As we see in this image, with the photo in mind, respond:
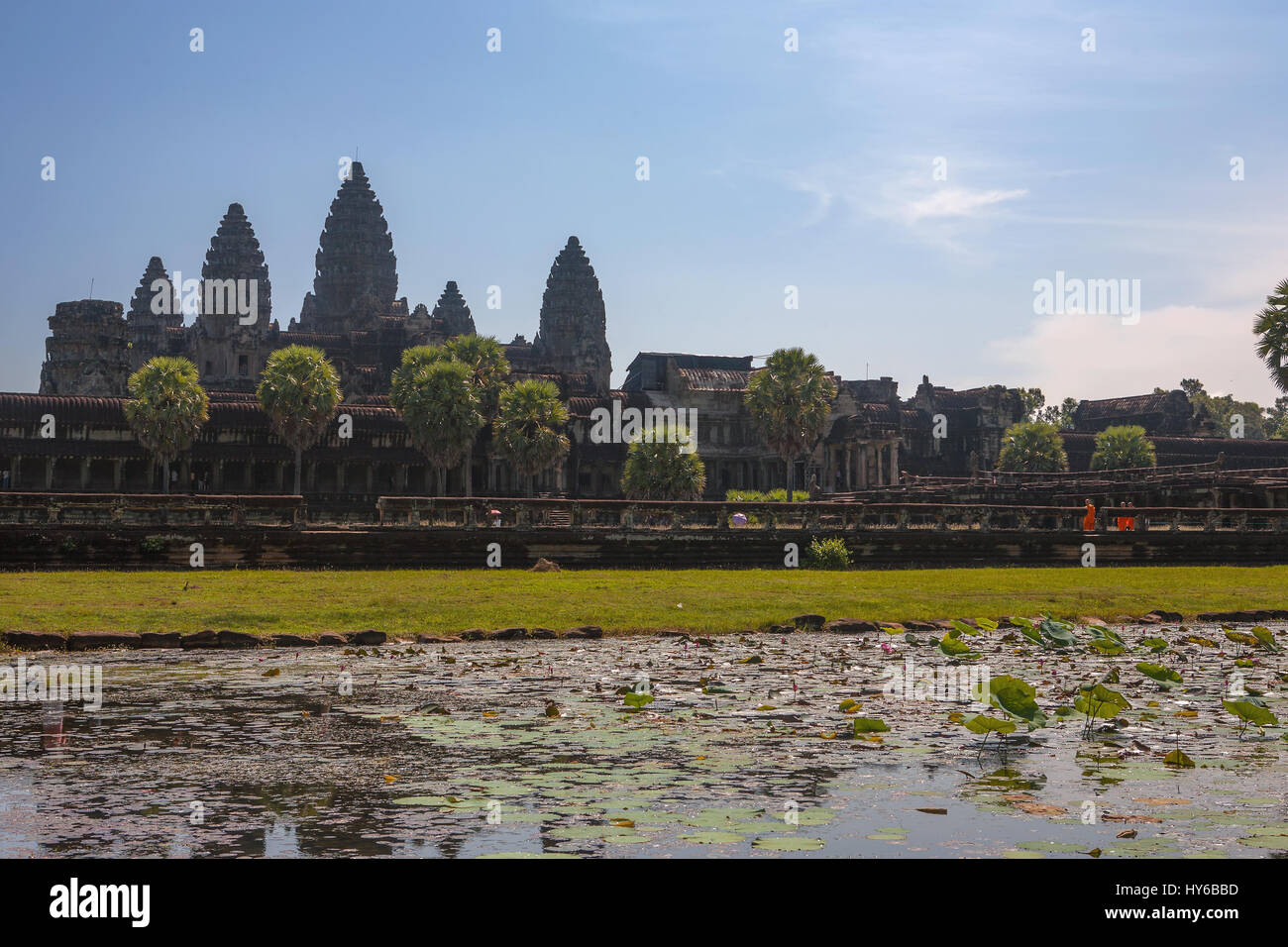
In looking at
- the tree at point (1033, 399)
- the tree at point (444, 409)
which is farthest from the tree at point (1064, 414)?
the tree at point (444, 409)

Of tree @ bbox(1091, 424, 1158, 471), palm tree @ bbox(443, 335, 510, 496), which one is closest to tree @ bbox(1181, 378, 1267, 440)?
tree @ bbox(1091, 424, 1158, 471)

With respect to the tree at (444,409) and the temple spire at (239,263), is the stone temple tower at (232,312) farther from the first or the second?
the tree at (444,409)

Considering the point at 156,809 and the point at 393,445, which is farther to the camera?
the point at 393,445

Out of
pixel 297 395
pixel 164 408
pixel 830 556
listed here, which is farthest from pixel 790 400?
pixel 830 556

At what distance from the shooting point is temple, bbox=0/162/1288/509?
83750mm

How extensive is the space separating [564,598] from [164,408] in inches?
1982

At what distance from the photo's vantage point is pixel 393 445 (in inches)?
3509

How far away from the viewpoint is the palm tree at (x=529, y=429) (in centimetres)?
7450

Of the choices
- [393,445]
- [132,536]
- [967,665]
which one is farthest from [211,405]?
[967,665]

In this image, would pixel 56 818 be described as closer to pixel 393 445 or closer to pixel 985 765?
pixel 985 765

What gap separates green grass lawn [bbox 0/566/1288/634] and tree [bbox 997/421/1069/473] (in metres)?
71.0

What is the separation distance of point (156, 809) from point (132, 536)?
28.6m

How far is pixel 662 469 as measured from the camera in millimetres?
71438

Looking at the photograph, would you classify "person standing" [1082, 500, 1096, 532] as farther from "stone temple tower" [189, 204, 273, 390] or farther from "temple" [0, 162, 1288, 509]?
"stone temple tower" [189, 204, 273, 390]
